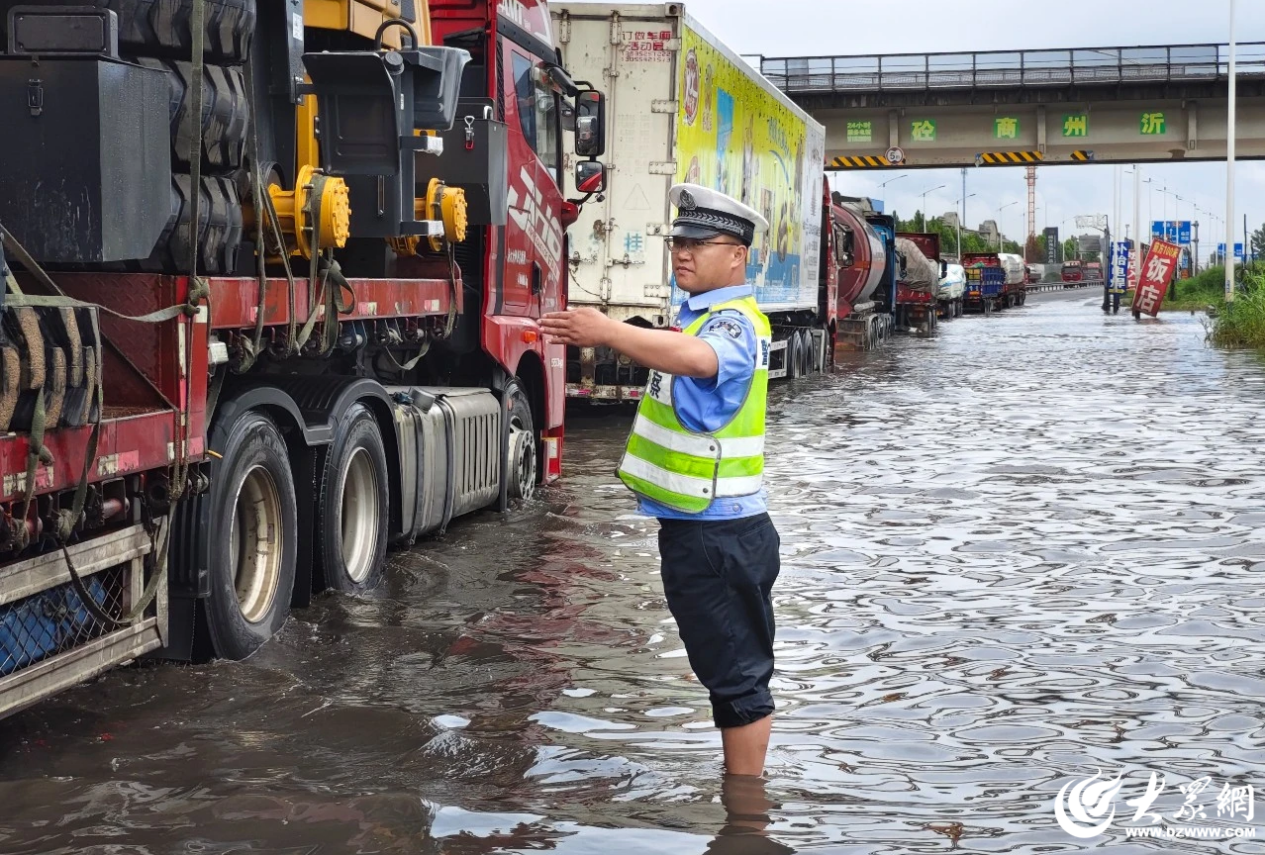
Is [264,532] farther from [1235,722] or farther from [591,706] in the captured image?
[1235,722]

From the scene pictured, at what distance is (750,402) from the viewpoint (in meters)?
5.21

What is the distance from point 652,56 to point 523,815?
13.4 m

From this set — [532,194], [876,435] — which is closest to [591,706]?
[532,194]

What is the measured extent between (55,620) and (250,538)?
1851 millimetres

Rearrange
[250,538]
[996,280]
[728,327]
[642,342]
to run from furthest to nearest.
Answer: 1. [996,280]
2. [250,538]
3. [728,327]
4. [642,342]

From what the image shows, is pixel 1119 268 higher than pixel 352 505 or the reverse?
Result: higher

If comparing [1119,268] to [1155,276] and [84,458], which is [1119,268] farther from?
[84,458]

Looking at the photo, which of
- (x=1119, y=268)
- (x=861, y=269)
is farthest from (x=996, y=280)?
(x=861, y=269)

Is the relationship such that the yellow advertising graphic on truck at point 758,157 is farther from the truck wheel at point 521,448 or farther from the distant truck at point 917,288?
the distant truck at point 917,288

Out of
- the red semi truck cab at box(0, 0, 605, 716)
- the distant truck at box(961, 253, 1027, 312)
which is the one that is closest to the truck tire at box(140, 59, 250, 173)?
the red semi truck cab at box(0, 0, 605, 716)

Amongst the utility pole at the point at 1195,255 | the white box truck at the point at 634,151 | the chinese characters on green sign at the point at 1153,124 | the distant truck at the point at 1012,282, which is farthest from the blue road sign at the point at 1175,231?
the white box truck at the point at 634,151

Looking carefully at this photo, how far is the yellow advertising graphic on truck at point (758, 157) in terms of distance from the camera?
18562 mm

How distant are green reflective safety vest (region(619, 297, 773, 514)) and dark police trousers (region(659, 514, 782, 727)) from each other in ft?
0.33

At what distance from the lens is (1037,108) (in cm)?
5497
